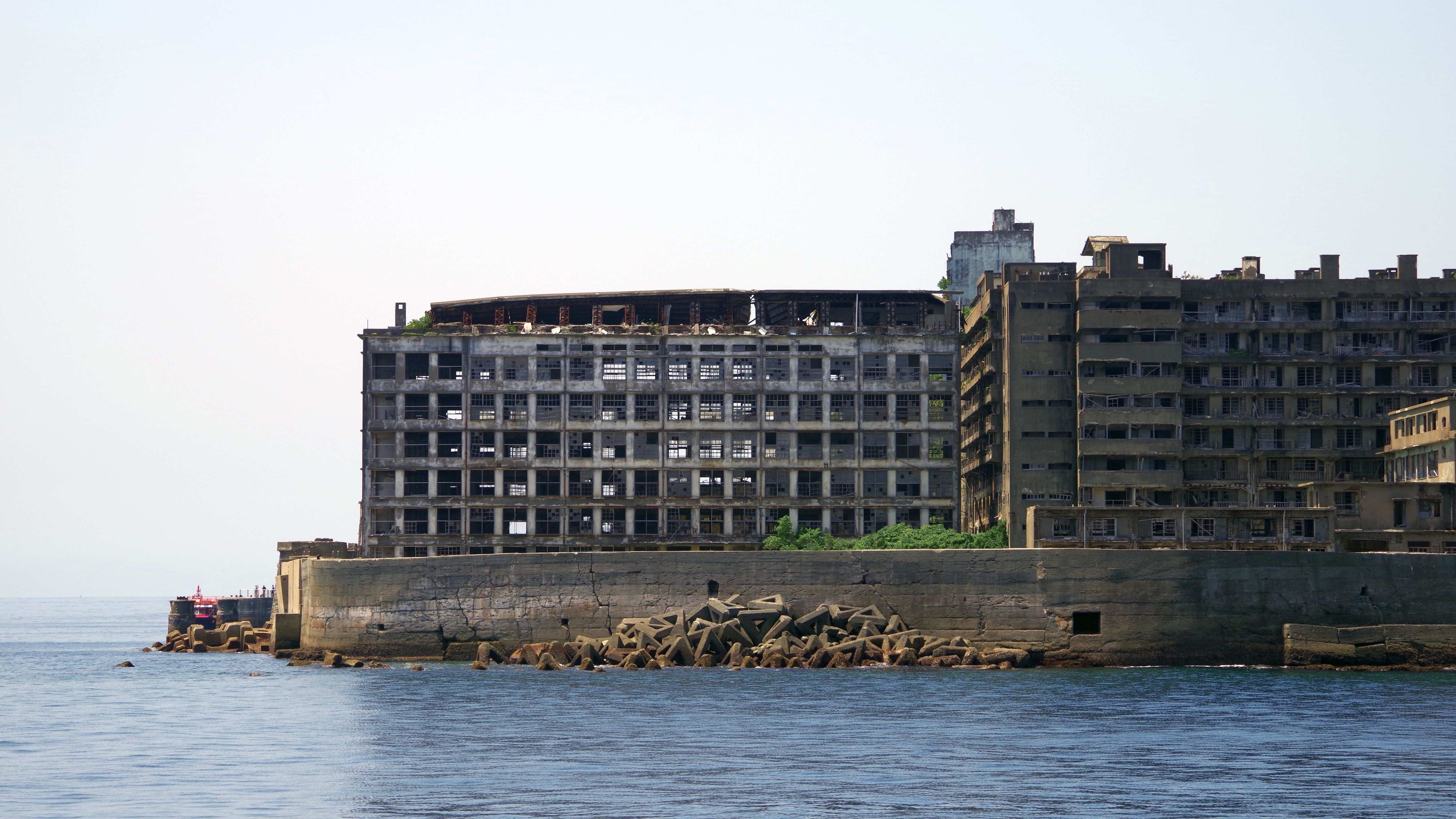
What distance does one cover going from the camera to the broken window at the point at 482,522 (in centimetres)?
12244

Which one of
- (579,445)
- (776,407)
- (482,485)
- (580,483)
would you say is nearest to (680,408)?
(776,407)

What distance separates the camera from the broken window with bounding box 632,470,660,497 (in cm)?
12280

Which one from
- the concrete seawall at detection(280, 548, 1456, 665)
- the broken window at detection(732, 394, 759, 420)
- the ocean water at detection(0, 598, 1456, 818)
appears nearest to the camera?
the ocean water at detection(0, 598, 1456, 818)

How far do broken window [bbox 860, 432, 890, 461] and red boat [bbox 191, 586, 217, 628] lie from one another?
7446 centimetres


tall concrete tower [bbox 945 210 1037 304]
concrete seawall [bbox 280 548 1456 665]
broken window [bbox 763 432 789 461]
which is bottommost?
concrete seawall [bbox 280 548 1456 665]

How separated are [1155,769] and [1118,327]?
226ft

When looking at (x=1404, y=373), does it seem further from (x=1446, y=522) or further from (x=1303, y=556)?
(x=1303, y=556)

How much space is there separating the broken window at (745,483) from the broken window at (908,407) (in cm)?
1050

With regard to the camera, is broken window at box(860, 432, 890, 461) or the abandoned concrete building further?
broken window at box(860, 432, 890, 461)

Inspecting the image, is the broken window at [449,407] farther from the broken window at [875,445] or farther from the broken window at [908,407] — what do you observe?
the broken window at [908,407]

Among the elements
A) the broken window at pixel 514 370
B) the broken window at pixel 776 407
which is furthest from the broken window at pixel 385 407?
the broken window at pixel 776 407

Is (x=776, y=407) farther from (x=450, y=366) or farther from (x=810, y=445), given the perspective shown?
(x=450, y=366)

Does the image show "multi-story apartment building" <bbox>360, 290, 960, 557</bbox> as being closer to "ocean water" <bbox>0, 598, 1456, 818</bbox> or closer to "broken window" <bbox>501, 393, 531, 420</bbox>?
"broken window" <bbox>501, 393, 531, 420</bbox>

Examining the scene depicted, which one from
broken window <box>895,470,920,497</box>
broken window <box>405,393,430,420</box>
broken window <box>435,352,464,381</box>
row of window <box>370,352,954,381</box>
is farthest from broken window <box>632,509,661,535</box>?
broken window <box>895,470,920,497</box>
